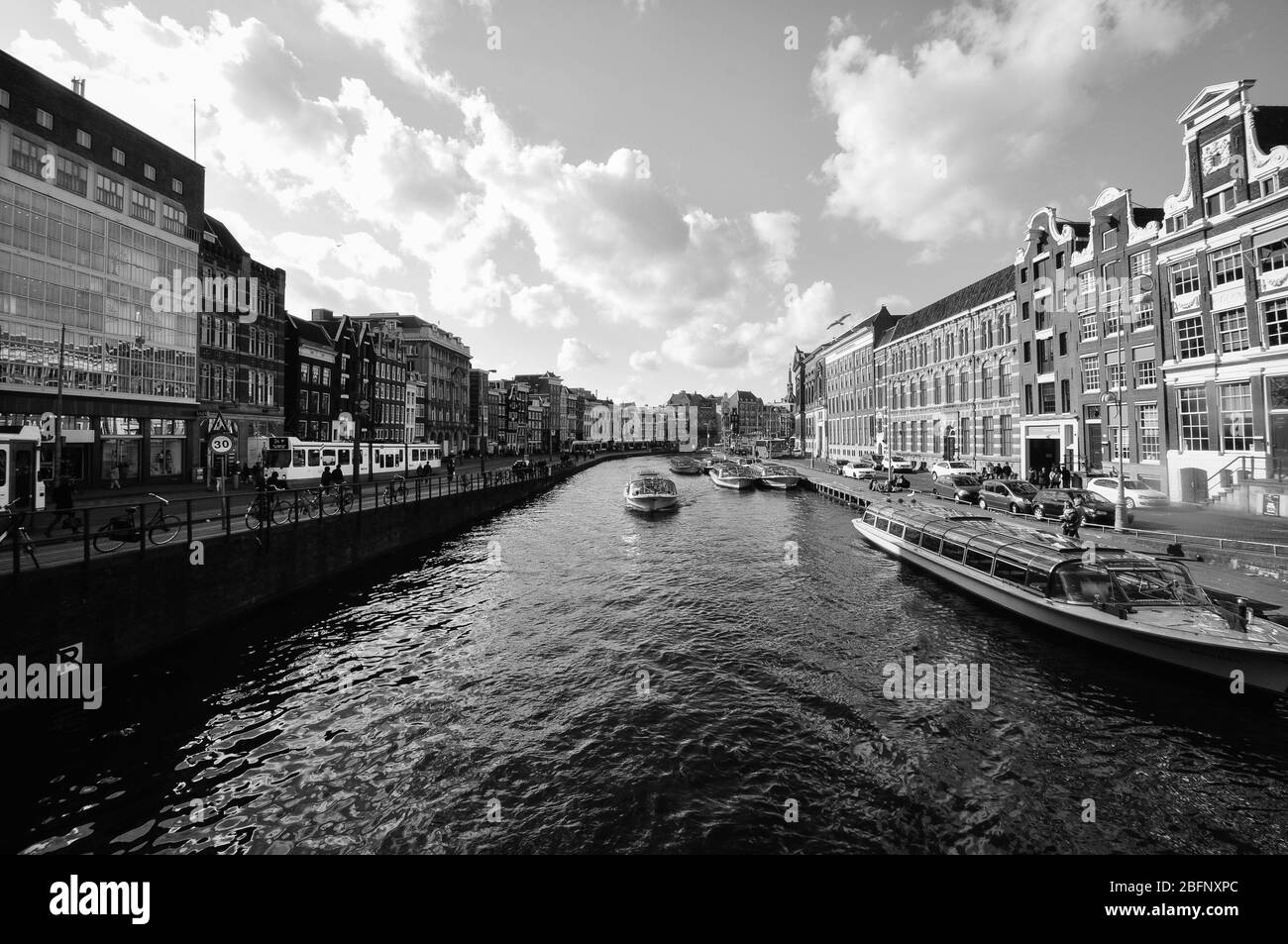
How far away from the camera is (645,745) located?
10.1 meters

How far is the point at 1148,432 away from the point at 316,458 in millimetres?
62689

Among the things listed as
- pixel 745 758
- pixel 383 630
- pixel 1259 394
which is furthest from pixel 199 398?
pixel 1259 394

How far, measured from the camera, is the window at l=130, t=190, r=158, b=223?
39219 mm

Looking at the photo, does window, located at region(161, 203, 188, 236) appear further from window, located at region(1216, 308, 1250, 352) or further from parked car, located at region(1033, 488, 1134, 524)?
window, located at region(1216, 308, 1250, 352)

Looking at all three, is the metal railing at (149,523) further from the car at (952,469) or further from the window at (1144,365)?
the window at (1144,365)

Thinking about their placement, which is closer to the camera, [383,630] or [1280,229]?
[383,630]

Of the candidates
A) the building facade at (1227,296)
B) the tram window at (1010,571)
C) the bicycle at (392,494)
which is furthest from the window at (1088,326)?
the bicycle at (392,494)

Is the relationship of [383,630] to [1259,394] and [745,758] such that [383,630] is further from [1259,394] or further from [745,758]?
[1259,394]

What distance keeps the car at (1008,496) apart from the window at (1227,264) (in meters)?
15.6

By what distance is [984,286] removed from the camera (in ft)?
180

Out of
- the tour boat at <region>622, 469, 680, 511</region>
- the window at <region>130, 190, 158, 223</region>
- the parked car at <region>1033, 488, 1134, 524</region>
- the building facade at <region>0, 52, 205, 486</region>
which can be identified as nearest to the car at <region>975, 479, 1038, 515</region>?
the parked car at <region>1033, 488, 1134, 524</region>

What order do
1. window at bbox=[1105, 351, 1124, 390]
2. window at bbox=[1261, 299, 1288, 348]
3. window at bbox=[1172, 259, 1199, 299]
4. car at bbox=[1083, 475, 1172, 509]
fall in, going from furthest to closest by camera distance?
window at bbox=[1105, 351, 1124, 390]
window at bbox=[1172, 259, 1199, 299]
car at bbox=[1083, 475, 1172, 509]
window at bbox=[1261, 299, 1288, 348]

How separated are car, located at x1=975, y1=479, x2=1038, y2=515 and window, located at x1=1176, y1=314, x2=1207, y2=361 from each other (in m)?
13.1

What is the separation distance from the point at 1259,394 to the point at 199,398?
72475 mm
